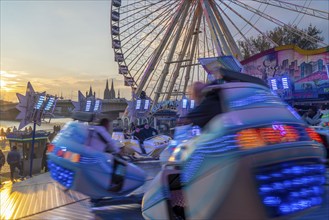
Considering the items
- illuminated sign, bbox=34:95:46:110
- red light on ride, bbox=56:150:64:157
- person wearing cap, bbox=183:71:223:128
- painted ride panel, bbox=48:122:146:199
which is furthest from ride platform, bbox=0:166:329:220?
illuminated sign, bbox=34:95:46:110

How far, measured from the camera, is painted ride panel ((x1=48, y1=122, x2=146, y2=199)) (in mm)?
3902

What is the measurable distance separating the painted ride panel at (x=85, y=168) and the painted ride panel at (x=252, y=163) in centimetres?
173

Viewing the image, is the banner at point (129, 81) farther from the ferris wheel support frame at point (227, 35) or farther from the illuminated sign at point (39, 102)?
the illuminated sign at point (39, 102)

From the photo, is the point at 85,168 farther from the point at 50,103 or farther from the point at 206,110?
the point at 50,103

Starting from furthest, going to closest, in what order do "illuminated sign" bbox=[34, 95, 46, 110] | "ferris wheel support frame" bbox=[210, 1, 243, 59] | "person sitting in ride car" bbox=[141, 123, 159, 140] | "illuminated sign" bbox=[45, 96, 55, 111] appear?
1. "ferris wheel support frame" bbox=[210, 1, 243, 59]
2. "person sitting in ride car" bbox=[141, 123, 159, 140]
3. "illuminated sign" bbox=[45, 96, 55, 111]
4. "illuminated sign" bbox=[34, 95, 46, 110]

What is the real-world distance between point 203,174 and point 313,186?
678 millimetres

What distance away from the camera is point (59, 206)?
4.30m

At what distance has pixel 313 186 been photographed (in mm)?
2166

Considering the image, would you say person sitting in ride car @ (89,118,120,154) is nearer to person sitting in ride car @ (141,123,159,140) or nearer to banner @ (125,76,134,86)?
person sitting in ride car @ (141,123,159,140)

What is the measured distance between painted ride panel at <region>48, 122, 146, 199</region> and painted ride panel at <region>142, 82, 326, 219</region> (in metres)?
1.73

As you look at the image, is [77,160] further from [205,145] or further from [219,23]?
[219,23]

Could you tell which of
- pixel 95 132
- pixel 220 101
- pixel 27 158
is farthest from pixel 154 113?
pixel 220 101

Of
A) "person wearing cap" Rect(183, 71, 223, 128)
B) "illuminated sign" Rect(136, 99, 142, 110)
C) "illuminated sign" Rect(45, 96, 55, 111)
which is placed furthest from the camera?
"illuminated sign" Rect(136, 99, 142, 110)

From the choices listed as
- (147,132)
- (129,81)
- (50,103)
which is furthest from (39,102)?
(129,81)
